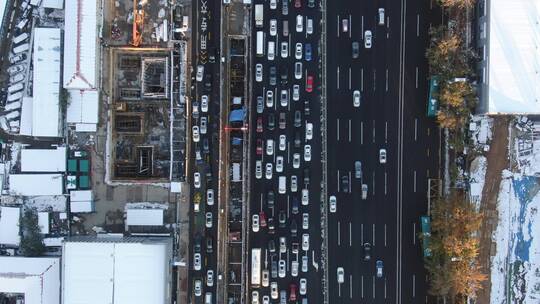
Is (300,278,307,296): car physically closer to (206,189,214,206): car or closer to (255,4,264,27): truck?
(206,189,214,206): car

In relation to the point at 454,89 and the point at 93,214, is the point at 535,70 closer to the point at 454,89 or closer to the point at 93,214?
the point at 454,89

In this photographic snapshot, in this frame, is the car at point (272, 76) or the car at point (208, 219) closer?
the car at point (272, 76)

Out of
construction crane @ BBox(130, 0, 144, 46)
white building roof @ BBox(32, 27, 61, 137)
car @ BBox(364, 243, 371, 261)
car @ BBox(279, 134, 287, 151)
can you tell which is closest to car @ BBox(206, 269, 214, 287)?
car @ BBox(279, 134, 287, 151)

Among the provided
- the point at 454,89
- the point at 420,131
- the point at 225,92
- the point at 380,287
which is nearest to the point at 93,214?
the point at 225,92

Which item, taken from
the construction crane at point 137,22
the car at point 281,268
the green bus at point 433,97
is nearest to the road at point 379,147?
the green bus at point 433,97

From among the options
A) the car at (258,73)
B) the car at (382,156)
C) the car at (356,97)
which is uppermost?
the car at (258,73)

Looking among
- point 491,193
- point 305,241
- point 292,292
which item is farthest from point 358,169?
point 292,292

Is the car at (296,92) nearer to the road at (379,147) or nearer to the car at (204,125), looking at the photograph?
the road at (379,147)
